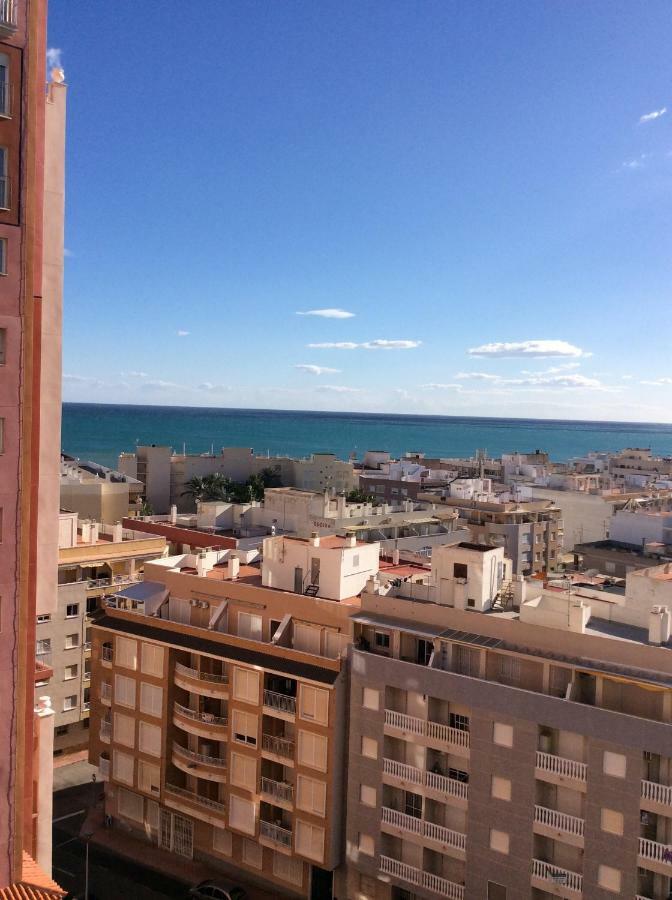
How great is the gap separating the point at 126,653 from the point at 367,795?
12631 millimetres

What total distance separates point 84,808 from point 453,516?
130 feet

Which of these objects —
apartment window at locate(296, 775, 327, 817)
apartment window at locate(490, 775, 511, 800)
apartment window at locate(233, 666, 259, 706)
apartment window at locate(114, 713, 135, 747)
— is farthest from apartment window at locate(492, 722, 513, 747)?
apartment window at locate(114, 713, 135, 747)

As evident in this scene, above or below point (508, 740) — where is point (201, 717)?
below

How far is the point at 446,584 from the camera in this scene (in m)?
30.9

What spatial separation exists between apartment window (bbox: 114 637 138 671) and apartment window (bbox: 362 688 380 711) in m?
11.2

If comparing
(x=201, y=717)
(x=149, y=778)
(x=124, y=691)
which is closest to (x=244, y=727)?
(x=201, y=717)

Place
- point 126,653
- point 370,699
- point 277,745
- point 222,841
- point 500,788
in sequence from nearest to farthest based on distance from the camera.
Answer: point 500,788 → point 370,699 → point 277,745 → point 222,841 → point 126,653

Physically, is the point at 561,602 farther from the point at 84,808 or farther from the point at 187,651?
Answer: the point at 84,808

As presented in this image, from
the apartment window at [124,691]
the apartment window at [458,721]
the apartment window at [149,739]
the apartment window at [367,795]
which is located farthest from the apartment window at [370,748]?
the apartment window at [124,691]

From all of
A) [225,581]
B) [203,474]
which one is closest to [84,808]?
[225,581]

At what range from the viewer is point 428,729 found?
91.3 feet

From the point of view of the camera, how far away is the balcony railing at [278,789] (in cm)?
3048

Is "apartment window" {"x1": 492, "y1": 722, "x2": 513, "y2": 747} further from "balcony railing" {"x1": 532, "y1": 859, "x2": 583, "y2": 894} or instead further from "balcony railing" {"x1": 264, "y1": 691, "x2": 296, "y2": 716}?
"balcony railing" {"x1": 264, "y1": 691, "x2": 296, "y2": 716}

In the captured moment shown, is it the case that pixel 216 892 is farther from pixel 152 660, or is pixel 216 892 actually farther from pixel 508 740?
pixel 508 740
